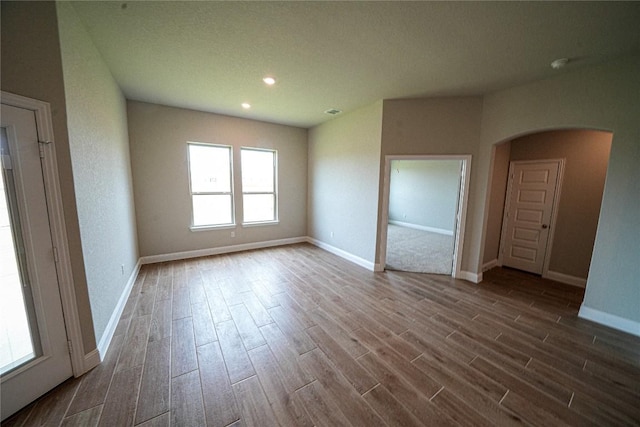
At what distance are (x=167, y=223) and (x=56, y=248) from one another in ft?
9.30

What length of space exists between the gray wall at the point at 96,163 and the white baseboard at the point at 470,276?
4.66m

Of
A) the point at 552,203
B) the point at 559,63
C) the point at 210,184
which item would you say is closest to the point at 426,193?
the point at 552,203

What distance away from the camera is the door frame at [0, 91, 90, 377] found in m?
1.50

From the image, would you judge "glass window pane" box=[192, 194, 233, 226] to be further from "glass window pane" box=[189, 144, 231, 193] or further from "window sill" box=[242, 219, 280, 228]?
"window sill" box=[242, 219, 280, 228]

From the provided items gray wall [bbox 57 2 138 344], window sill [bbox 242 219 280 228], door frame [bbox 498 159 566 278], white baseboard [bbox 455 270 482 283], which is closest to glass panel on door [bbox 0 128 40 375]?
gray wall [bbox 57 2 138 344]

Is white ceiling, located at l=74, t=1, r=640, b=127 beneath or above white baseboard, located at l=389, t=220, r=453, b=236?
above

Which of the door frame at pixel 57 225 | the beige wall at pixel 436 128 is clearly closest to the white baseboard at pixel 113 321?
the door frame at pixel 57 225

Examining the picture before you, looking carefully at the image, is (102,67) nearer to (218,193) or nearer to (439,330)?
(218,193)

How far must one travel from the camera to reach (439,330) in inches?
94.0

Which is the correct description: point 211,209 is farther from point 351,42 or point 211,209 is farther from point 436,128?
point 436,128

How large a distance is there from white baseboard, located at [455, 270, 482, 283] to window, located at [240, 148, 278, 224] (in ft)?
13.1

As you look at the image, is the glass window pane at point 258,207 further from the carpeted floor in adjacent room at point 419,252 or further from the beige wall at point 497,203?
the beige wall at point 497,203

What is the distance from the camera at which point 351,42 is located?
6.99 feet

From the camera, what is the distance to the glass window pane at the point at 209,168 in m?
4.45
